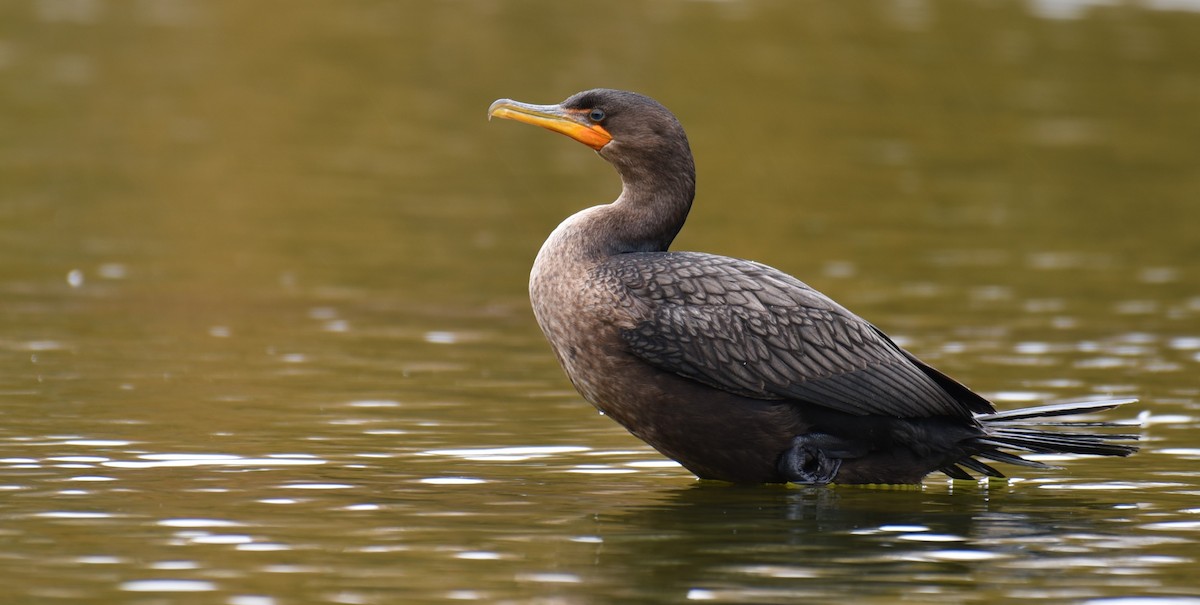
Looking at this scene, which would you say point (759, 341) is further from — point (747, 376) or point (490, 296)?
point (490, 296)

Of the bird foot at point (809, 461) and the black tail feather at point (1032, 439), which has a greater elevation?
the black tail feather at point (1032, 439)

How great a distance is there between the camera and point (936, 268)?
15180 mm

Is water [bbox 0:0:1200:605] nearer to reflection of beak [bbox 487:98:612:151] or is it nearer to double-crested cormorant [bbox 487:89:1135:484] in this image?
double-crested cormorant [bbox 487:89:1135:484]

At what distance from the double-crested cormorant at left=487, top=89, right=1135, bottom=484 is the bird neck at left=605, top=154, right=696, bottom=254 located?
0.03 metres

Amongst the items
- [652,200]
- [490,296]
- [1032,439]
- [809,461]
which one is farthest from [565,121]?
[490,296]

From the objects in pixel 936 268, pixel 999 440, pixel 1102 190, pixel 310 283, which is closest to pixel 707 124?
pixel 1102 190

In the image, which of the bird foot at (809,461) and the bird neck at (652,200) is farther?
the bird neck at (652,200)

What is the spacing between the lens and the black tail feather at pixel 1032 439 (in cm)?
833

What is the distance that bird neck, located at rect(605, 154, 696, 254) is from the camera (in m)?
8.54

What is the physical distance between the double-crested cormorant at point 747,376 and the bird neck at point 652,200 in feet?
0.11

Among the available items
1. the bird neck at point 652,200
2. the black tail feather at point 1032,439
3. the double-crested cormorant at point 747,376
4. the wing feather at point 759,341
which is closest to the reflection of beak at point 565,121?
the bird neck at point 652,200

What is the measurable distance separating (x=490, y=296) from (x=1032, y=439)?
19.5 feet

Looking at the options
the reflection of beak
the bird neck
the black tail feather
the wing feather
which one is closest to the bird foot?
the wing feather

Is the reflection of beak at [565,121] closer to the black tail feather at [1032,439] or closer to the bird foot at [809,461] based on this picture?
the bird foot at [809,461]
